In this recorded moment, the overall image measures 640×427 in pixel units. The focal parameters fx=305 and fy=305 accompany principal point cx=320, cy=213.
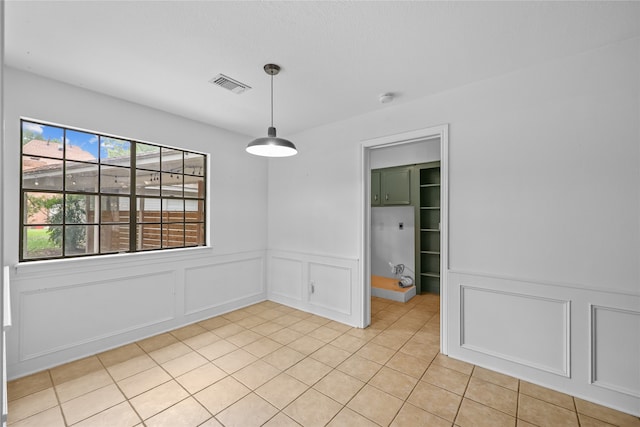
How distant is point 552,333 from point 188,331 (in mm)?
3655

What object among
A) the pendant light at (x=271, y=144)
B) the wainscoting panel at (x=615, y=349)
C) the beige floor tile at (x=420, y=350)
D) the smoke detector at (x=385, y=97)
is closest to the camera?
the wainscoting panel at (x=615, y=349)

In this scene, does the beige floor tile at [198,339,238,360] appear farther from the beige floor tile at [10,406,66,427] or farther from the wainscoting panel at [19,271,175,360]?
the beige floor tile at [10,406,66,427]

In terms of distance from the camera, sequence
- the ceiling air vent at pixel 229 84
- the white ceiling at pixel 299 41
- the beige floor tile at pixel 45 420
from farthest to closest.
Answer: the ceiling air vent at pixel 229 84, the beige floor tile at pixel 45 420, the white ceiling at pixel 299 41

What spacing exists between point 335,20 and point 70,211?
3.01 metres

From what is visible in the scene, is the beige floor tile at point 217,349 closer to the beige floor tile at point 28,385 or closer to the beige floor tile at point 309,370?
the beige floor tile at point 309,370

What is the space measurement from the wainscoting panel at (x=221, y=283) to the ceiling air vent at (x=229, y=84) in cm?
224

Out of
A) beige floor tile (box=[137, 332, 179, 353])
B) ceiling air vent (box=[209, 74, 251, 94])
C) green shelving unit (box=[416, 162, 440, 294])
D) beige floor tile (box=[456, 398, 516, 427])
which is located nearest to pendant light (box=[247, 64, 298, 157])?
ceiling air vent (box=[209, 74, 251, 94])

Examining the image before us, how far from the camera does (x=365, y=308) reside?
3.70 metres

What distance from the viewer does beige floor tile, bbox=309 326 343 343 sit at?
11.2 ft

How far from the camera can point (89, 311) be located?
9.87 feet

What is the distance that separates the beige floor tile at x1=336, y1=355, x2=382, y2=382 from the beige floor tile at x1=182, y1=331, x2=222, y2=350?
4.81ft

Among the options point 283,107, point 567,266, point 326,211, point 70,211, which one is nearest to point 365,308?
point 326,211

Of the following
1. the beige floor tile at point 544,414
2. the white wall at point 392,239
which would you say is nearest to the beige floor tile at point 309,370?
the beige floor tile at point 544,414

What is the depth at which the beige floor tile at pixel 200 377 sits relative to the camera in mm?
2521
